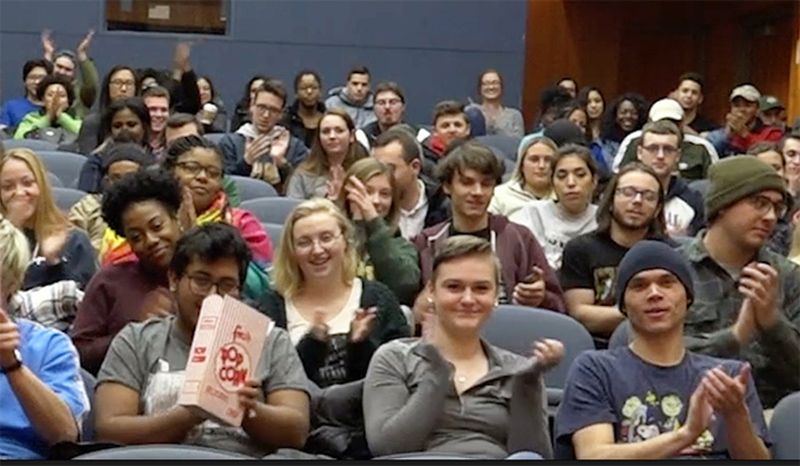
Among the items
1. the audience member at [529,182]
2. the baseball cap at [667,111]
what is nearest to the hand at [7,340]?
the audience member at [529,182]

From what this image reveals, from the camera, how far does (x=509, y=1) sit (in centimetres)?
1125

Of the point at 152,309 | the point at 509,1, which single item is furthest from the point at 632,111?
the point at 152,309

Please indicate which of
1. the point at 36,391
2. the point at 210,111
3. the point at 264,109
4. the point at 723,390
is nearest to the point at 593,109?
the point at 210,111

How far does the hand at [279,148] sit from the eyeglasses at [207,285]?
340 cm

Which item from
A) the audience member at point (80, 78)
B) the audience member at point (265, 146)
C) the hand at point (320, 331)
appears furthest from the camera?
the audience member at point (80, 78)

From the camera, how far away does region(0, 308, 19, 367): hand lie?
2980mm

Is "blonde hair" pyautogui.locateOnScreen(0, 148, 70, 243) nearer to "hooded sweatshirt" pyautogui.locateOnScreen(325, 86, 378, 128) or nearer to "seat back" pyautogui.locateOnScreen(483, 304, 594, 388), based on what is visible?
"seat back" pyautogui.locateOnScreen(483, 304, 594, 388)

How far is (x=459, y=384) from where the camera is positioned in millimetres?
3412

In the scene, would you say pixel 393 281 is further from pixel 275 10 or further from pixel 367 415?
pixel 275 10

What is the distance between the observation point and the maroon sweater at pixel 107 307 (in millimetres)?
3799

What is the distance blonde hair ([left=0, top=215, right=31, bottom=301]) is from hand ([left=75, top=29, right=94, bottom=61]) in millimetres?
6235

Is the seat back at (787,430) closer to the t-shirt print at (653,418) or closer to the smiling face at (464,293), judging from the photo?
the t-shirt print at (653,418)

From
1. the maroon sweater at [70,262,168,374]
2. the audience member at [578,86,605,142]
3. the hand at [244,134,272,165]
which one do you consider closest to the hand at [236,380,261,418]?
the maroon sweater at [70,262,168,374]

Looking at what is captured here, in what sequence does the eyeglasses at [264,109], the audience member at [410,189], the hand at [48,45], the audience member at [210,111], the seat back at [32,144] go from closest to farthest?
the audience member at [410,189] < the eyeglasses at [264,109] < the seat back at [32,144] < the audience member at [210,111] < the hand at [48,45]
